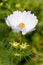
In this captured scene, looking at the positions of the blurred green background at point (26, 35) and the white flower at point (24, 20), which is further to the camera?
the blurred green background at point (26, 35)

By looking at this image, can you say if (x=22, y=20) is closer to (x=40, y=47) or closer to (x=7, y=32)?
(x=7, y=32)

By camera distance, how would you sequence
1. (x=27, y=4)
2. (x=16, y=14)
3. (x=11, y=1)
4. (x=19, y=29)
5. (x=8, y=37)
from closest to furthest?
(x=19, y=29) → (x=16, y=14) → (x=8, y=37) → (x=11, y=1) → (x=27, y=4)

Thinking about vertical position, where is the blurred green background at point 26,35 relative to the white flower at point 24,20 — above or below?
above

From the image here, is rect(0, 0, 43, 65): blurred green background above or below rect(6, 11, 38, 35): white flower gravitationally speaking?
above

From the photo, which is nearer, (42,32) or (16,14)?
(16,14)

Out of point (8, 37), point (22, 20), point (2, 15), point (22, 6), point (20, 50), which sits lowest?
point (20, 50)

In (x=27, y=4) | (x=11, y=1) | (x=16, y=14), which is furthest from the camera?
(x=27, y=4)

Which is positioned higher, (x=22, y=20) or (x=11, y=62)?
(x=22, y=20)

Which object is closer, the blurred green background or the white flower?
the white flower

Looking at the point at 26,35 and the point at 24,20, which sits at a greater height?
the point at 26,35

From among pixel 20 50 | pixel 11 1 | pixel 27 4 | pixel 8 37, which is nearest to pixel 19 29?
pixel 20 50

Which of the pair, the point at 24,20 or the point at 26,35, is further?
the point at 26,35
